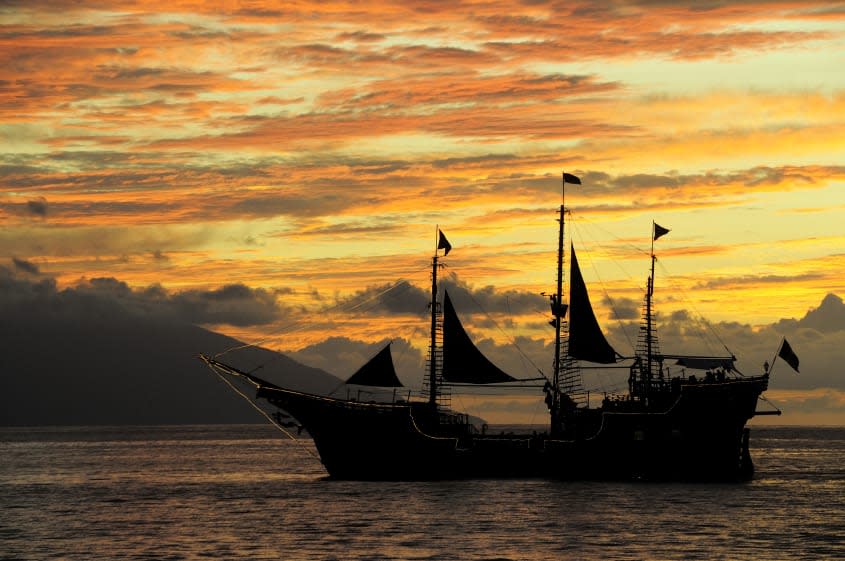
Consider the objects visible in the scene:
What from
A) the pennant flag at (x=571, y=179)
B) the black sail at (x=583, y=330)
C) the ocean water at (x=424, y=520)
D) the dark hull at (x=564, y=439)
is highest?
the pennant flag at (x=571, y=179)

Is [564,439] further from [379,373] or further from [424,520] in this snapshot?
[424,520]

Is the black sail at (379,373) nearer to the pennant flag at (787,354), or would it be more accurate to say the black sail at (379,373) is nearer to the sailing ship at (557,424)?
the sailing ship at (557,424)

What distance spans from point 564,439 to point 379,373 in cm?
1298

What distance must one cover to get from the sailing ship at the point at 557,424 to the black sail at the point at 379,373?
6cm

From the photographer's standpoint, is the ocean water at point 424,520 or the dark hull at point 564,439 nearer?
the ocean water at point 424,520

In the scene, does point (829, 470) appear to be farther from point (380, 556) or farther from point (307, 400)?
point (380, 556)

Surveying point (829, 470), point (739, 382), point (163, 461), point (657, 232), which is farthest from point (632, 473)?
point (163, 461)

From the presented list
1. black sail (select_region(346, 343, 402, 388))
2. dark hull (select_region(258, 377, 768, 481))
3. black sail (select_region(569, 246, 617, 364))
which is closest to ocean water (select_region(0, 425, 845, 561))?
dark hull (select_region(258, 377, 768, 481))

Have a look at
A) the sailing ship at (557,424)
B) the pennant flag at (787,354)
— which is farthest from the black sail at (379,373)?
the pennant flag at (787,354)

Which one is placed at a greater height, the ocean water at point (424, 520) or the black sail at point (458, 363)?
the black sail at point (458, 363)

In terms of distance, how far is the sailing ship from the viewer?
8512 centimetres

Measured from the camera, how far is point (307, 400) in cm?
8794

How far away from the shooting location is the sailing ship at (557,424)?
85125 mm

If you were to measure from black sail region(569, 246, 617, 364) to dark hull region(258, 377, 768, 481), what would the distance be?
4.38 meters
